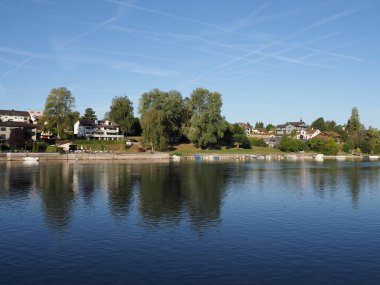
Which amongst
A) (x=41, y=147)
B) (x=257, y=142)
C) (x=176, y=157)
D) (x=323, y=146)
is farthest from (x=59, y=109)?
(x=323, y=146)

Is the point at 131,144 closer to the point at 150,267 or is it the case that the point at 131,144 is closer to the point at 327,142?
the point at 327,142

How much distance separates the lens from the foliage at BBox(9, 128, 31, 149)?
382 feet

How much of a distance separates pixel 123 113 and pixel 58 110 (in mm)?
30581

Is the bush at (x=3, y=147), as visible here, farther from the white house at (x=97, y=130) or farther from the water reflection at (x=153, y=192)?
the water reflection at (x=153, y=192)

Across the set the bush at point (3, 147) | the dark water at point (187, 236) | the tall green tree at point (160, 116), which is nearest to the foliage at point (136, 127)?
the tall green tree at point (160, 116)

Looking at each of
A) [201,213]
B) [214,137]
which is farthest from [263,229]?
[214,137]

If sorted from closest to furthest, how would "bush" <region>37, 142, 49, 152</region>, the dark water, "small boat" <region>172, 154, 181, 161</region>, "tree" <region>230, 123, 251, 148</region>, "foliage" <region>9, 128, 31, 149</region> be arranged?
the dark water < "foliage" <region>9, 128, 31, 149</region> < "bush" <region>37, 142, 49, 152</region> < "small boat" <region>172, 154, 181, 161</region> < "tree" <region>230, 123, 251, 148</region>

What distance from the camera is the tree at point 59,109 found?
13150cm

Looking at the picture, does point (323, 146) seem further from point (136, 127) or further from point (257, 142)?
point (136, 127)

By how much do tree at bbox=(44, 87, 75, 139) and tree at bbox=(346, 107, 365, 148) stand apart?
127 meters

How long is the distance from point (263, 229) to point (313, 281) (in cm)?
1139

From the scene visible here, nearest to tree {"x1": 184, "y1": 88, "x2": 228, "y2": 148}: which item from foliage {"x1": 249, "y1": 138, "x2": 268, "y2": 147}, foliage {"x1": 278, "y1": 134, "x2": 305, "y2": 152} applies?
foliage {"x1": 249, "y1": 138, "x2": 268, "y2": 147}

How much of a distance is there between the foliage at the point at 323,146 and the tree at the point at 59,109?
332ft

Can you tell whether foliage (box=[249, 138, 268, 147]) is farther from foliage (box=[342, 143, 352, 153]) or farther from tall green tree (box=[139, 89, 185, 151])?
tall green tree (box=[139, 89, 185, 151])
